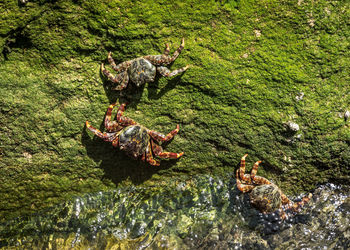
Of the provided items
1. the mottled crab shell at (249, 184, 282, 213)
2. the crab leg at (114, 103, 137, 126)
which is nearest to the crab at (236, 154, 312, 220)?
the mottled crab shell at (249, 184, 282, 213)

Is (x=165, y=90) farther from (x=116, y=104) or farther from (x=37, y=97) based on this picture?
(x=37, y=97)

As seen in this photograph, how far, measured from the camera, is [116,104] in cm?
379

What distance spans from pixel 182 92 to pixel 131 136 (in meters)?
0.81

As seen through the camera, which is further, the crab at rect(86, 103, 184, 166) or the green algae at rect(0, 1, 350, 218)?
the crab at rect(86, 103, 184, 166)

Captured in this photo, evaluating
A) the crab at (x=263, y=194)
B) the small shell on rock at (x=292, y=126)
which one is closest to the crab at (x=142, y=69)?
the small shell on rock at (x=292, y=126)

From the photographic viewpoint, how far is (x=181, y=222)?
400 cm

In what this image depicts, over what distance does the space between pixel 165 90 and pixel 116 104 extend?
2.05ft

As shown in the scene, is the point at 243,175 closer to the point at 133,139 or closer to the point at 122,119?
the point at 133,139

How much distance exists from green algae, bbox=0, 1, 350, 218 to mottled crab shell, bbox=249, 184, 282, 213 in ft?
0.76

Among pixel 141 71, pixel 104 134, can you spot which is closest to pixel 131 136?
pixel 104 134

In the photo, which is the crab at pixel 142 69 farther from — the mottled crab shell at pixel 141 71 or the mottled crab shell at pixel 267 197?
the mottled crab shell at pixel 267 197

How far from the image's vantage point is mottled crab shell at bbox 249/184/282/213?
3.88 m

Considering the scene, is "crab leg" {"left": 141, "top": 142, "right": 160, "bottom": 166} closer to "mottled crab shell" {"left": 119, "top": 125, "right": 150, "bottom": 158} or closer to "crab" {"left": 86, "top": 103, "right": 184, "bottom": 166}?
"crab" {"left": 86, "top": 103, "right": 184, "bottom": 166}

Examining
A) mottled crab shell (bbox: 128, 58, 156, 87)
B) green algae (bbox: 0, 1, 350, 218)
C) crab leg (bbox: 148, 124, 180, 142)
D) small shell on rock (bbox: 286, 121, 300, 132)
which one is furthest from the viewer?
crab leg (bbox: 148, 124, 180, 142)
